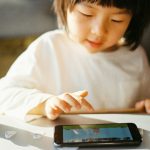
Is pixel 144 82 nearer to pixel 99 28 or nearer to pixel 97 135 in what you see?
pixel 99 28

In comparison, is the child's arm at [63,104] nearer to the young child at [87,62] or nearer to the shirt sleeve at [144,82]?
the young child at [87,62]

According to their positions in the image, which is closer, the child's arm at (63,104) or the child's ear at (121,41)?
the child's arm at (63,104)

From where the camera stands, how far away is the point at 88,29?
2.57 ft

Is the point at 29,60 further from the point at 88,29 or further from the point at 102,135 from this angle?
the point at 102,135

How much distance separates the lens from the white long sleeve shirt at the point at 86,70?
2.81 ft

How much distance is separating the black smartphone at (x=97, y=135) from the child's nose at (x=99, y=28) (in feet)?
0.75

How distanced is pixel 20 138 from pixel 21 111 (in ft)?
0.38

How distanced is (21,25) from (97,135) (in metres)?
0.47

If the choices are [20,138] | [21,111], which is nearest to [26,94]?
[21,111]

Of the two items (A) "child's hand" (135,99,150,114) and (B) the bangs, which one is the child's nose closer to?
(B) the bangs

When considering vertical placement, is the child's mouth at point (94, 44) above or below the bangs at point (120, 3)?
below

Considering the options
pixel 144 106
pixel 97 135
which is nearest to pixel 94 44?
pixel 144 106

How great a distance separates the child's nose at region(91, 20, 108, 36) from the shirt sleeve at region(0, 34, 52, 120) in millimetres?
166

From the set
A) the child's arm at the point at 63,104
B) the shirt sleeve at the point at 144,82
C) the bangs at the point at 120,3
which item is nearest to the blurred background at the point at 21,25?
the shirt sleeve at the point at 144,82
